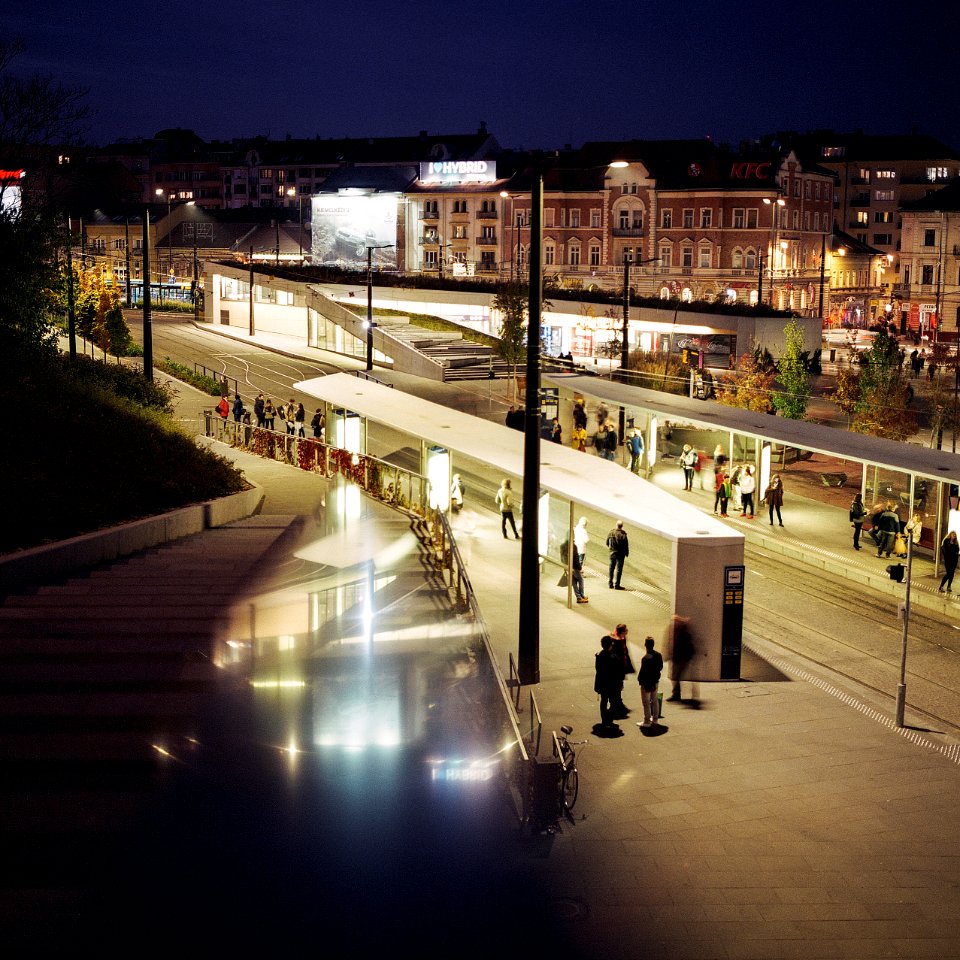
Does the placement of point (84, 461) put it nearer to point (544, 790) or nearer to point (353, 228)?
point (544, 790)

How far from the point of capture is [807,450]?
1000 inches

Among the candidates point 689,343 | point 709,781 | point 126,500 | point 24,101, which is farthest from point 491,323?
point 709,781

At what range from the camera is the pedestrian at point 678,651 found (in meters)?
15.9

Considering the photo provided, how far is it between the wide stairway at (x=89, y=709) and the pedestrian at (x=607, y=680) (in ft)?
14.6

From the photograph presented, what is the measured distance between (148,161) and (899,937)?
491 feet

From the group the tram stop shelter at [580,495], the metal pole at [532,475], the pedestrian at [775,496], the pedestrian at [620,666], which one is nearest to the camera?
the metal pole at [532,475]

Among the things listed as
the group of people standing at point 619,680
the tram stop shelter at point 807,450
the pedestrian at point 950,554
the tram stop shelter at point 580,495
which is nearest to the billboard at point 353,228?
the tram stop shelter at point 807,450

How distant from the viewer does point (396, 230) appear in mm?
94875

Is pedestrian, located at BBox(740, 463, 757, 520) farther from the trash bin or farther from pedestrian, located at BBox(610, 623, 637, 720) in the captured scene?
the trash bin

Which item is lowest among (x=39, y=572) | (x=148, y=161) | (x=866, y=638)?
(x=866, y=638)

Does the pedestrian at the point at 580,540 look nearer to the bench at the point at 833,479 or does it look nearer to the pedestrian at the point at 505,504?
the pedestrian at the point at 505,504

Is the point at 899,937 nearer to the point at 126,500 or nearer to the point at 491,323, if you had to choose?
the point at 126,500

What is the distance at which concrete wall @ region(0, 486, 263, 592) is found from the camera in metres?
16.0

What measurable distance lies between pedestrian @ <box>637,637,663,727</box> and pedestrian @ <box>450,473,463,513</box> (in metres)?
9.91
